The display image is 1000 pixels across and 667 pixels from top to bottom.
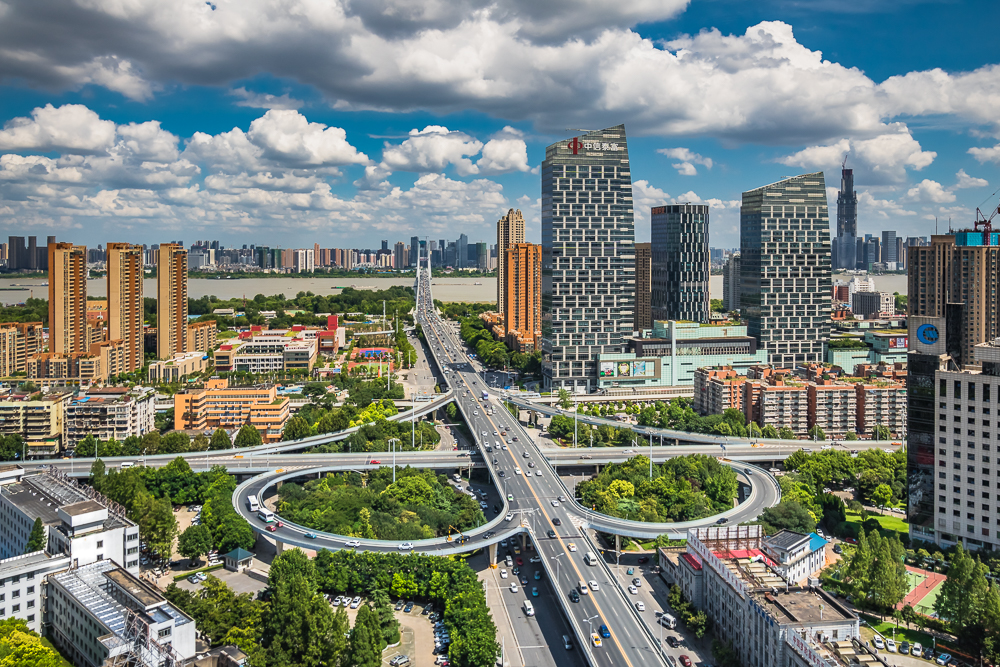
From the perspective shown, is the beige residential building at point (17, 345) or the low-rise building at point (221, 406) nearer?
the low-rise building at point (221, 406)

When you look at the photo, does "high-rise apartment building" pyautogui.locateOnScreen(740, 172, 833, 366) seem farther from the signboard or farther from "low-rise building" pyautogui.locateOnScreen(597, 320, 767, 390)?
the signboard

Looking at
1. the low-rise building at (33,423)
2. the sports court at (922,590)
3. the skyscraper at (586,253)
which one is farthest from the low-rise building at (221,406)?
the sports court at (922,590)

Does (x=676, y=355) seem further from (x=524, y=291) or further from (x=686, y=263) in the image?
(x=524, y=291)

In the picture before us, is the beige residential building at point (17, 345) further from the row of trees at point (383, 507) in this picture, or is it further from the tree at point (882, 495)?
the tree at point (882, 495)

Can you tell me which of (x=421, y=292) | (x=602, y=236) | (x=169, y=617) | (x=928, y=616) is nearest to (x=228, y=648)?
(x=169, y=617)

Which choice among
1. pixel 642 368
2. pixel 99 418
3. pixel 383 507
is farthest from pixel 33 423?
pixel 642 368

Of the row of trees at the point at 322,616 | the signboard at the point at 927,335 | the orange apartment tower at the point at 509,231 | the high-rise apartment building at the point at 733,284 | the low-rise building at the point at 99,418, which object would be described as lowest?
the row of trees at the point at 322,616
